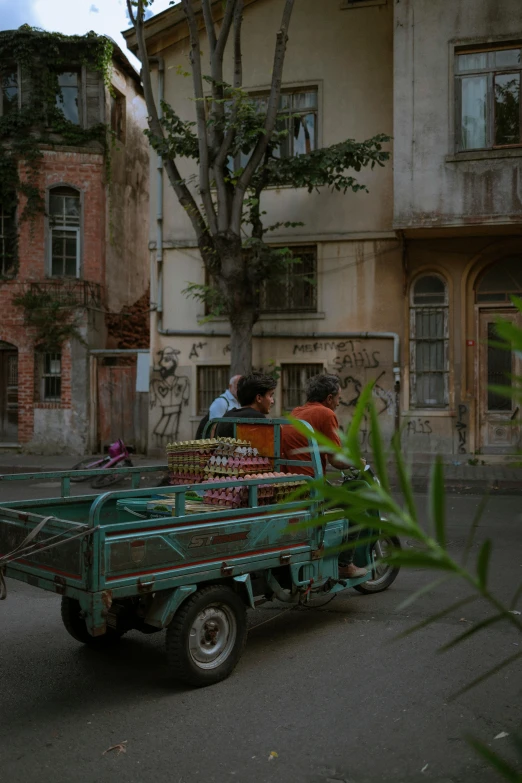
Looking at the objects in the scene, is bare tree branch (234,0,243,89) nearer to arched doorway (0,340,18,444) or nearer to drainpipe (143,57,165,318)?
drainpipe (143,57,165,318)

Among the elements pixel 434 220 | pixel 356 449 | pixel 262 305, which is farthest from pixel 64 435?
pixel 356 449

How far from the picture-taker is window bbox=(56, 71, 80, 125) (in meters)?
20.0

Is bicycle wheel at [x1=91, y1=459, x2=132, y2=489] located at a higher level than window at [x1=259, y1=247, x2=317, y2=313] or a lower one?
lower

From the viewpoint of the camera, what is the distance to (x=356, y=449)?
3.41 feet

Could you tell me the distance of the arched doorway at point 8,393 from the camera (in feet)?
64.2

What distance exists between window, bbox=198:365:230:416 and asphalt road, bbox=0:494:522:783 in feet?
38.5

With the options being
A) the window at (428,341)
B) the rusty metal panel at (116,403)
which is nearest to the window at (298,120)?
the window at (428,341)

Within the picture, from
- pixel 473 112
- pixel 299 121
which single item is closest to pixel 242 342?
pixel 299 121

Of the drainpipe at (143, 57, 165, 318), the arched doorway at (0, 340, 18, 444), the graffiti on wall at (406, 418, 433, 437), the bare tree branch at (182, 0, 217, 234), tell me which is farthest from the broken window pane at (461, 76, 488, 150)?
the arched doorway at (0, 340, 18, 444)

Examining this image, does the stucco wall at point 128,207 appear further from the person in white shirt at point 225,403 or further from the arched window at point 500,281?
the person in white shirt at point 225,403

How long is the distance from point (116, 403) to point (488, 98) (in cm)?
1084

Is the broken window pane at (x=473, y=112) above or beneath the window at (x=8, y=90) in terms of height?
beneath

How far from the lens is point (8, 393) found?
19672mm

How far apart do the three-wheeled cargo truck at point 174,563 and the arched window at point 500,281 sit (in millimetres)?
11613
